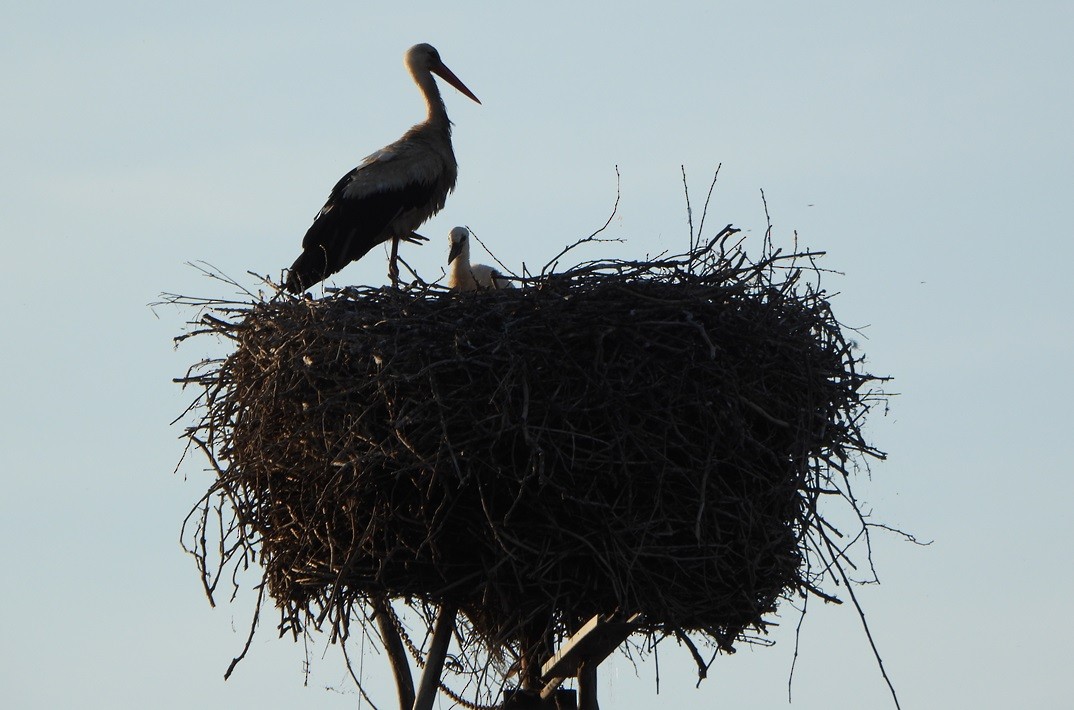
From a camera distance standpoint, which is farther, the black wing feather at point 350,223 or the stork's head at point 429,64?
the stork's head at point 429,64

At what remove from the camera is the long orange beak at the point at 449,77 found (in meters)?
10.4

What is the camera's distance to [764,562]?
5.70 meters

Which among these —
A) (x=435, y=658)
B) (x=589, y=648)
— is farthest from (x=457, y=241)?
(x=589, y=648)

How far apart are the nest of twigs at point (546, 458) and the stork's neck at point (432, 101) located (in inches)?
158

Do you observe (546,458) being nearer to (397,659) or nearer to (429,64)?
(397,659)

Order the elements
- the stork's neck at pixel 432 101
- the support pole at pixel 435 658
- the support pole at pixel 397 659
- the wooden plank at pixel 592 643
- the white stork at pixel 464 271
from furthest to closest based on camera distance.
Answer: the stork's neck at pixel 432 101 < the white stork at pixel 464 271 < the support pole at pixel 397 659 < the support pole at pixel 435 658 < the wooden plank at pixel 592 643

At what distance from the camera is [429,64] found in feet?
34.2

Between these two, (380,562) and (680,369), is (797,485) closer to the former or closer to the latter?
(680,369)

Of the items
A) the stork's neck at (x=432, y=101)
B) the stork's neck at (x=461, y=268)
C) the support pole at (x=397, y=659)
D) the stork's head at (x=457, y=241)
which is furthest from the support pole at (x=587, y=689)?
the stork's neck at (x=432, y=101)

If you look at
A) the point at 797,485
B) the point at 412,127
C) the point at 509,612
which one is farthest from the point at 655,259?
the point at 412,127

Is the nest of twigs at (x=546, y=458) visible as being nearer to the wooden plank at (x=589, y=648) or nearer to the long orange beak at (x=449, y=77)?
the wooden plank at (x=589, y=648)

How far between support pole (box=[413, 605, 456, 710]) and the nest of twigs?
0.08 metres

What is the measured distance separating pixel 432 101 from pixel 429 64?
43 centimetres

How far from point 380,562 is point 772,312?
1.73 meters
